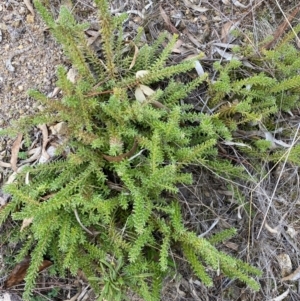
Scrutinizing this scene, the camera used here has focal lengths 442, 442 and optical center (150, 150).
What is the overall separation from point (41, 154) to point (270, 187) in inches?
50.2

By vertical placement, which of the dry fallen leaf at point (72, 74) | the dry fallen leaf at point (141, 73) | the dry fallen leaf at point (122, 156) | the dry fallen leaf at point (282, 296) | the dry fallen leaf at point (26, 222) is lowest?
the dry fallen leaf at point (282, 296)

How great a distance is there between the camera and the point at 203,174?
2.37 metres

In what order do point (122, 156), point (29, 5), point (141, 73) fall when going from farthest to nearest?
Result: point (29, 5) < point (141, 73) < point (122, 156)

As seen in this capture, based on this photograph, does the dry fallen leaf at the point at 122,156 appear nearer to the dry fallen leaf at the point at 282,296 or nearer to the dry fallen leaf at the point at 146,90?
the dry fallen leaf at the point at 146,90

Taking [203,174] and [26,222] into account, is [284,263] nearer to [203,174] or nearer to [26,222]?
[203,174]

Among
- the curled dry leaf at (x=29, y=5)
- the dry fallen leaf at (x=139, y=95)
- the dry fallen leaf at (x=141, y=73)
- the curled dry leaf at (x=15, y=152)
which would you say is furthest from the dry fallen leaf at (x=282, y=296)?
the curled dry leaf at (x=29, y=5)

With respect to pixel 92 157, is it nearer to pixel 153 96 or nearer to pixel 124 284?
pixel 153 96

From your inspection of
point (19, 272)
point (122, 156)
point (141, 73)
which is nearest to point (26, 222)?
point (19, 272)

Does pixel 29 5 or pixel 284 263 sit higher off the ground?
pixel 29 5

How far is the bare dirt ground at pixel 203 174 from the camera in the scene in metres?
2.38

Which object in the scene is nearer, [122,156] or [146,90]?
[122,156]

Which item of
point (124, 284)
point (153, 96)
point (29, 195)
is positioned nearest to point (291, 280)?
point (124, 284)

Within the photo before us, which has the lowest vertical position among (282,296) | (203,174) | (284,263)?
(282,296)

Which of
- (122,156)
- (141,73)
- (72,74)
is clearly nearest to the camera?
(122,156)
